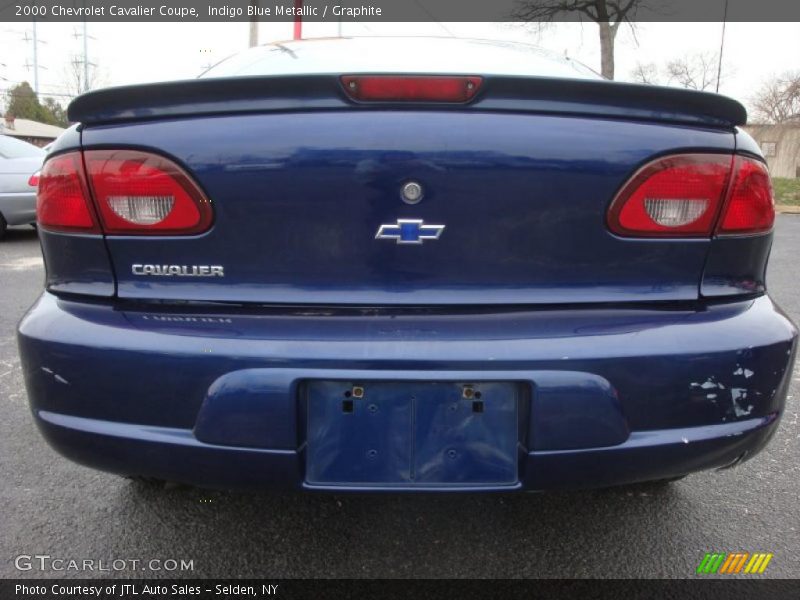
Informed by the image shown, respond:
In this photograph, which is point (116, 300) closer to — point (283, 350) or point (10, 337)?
point (283, 350)

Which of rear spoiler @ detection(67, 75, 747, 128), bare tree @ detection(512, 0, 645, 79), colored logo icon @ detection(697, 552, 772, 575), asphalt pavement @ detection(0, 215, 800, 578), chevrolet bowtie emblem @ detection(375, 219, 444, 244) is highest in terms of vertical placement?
bare tree @ detection(512, 0, 645, 79)

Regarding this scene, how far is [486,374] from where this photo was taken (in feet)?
3.92

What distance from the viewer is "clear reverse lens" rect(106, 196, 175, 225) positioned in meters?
1.29

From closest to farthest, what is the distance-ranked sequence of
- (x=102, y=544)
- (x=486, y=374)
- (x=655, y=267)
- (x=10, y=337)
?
(x=486, y=374)
(x=655, y=267)
(x=102, y=544)
(x=10, y=337)

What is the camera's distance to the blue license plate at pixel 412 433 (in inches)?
47.9

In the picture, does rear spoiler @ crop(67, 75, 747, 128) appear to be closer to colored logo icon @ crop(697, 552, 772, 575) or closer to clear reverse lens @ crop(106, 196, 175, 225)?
clear reverse lens @ crop(106, 196, 175, 225)

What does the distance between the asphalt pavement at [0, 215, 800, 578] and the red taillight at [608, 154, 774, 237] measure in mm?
761

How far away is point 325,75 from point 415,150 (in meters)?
0.25


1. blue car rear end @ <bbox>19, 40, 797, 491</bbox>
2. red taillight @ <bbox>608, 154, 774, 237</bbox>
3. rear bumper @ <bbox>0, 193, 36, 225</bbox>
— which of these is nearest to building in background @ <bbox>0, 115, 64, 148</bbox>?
rear bumper @ <bbox>0, 193, 36, 225</bbox>

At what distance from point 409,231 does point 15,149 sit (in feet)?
24.8

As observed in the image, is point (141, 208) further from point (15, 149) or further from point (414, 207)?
point (15, 149)

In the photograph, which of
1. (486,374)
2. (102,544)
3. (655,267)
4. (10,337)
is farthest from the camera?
(10,337)

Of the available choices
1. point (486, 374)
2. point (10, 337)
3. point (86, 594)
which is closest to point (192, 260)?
point (486, 374)
